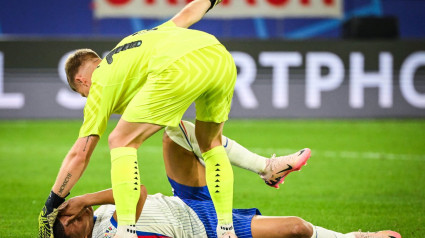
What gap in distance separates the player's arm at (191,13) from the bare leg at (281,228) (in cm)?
146

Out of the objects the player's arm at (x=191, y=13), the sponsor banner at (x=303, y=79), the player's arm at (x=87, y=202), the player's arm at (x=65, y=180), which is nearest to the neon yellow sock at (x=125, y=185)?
the player's arm at (x=87, y=202)

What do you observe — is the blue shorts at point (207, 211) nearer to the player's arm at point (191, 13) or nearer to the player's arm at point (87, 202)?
the player's arm at point (87, 202)

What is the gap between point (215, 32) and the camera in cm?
1481

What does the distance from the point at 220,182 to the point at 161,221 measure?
1.46 ft

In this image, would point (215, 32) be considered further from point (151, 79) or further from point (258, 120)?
point (151, 79)

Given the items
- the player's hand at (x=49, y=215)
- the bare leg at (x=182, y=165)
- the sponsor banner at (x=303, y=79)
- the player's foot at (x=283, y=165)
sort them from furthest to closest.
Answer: the sponsor banner at (x=303, y=79) → the player's foot at (x=283, y=165) → the bare leg at (x=182, y=165) → the player's hand at (x=49, y=215)

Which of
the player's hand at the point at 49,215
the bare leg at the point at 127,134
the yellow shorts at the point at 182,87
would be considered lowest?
the player's hand at the point at 49,215

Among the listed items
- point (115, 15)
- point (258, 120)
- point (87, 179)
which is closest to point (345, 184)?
point (87, 179)

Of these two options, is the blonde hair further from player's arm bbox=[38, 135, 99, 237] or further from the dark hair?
the dark hair

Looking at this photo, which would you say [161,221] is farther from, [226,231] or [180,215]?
[226,231]

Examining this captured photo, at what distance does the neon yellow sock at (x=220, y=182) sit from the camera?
442cm

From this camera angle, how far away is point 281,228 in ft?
14.2

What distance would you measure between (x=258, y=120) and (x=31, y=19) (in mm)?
5200

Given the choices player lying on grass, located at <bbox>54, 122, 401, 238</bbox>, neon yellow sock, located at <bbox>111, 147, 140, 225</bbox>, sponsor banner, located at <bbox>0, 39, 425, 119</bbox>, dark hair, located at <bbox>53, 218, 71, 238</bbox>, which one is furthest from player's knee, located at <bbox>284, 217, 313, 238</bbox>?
sponsor banner, located at <bbox>0, 39, 425, 119</bbox>
